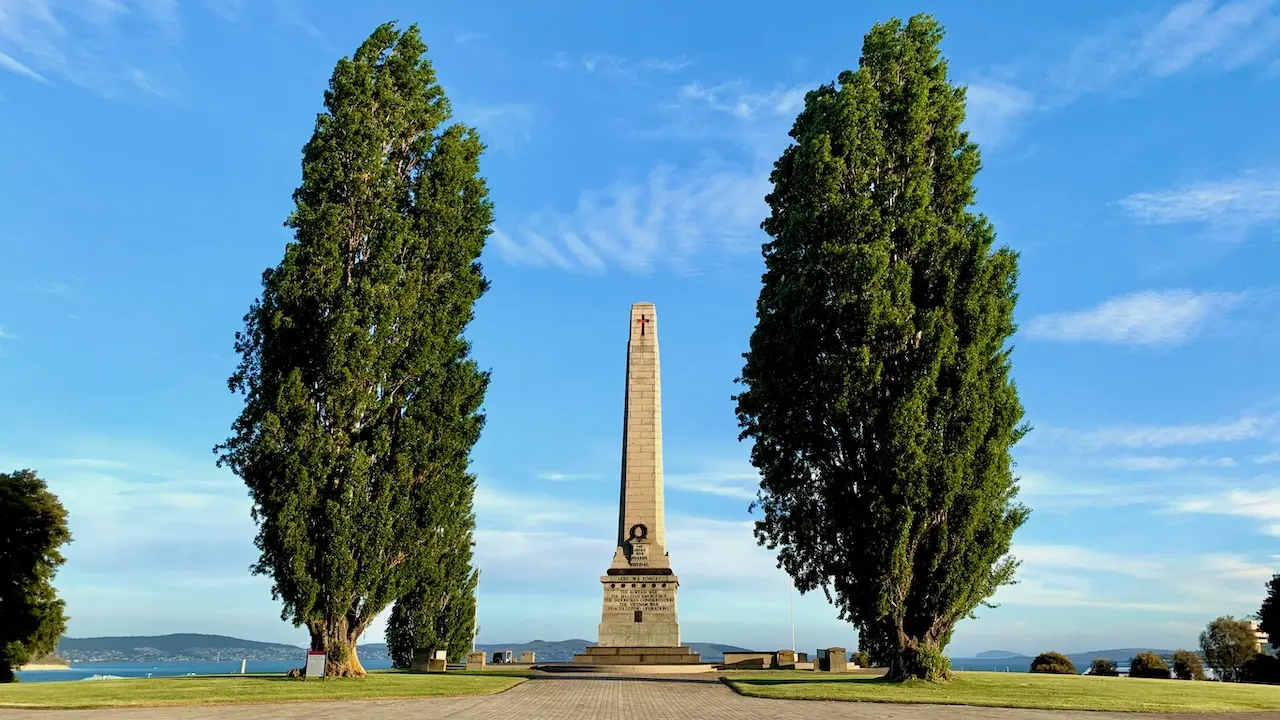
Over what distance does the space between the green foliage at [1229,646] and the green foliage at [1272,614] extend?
4.23 m

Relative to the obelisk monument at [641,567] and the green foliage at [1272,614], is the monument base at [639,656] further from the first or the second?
the green foliage at [1272,614]

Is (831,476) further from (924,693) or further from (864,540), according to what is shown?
(924,693)

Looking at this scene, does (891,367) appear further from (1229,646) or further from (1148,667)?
(1229,646)

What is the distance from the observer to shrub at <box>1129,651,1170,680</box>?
36688mm

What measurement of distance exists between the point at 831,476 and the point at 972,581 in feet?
14.8

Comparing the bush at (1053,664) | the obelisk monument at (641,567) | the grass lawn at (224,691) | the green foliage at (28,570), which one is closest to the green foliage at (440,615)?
the obelisk monument at (641,567)

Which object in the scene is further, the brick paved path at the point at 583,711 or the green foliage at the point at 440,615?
the green foliage at the point at 440,615

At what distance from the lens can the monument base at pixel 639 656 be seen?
3278 centimetres

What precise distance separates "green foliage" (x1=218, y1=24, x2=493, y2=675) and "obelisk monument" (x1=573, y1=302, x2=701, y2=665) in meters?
9.63

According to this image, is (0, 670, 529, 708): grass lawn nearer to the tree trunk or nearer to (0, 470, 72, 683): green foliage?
the tree trunk

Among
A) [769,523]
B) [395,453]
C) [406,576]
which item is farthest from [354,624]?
[769,523]

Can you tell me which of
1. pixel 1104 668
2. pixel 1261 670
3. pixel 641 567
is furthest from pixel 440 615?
pixel 1261 670

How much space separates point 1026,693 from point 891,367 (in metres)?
8.68

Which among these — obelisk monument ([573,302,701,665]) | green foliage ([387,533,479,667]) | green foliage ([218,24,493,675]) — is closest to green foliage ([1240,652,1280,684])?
obelisk monument ([573,302,701,665])
